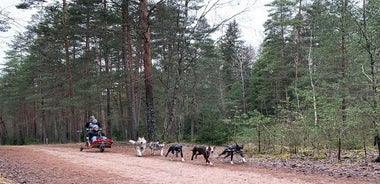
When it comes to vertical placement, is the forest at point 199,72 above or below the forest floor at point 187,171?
above

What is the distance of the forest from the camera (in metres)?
12.9

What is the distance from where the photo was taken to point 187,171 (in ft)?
32.6

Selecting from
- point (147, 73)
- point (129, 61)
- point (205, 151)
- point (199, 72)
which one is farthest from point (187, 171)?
point (199, 72)

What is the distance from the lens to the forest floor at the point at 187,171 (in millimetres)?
8539

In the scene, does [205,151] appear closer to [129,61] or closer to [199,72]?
[129,61]

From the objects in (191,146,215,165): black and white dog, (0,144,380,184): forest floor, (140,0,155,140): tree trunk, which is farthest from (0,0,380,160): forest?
(191,146,215,165): black and white dog

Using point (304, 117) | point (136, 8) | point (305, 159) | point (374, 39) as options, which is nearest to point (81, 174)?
point (305, 159)

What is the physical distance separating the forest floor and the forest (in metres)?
1.76

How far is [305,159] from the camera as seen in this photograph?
12.6m

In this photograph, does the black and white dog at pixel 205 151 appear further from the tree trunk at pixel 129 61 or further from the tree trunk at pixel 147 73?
the tree trunk at pixel 129 61

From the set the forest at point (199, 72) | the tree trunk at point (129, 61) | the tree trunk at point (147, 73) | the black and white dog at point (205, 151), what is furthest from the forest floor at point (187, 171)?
the tree trunk at point (129, 61)

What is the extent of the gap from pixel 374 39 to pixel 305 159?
14.6 feet

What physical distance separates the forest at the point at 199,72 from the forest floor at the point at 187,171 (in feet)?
5.78

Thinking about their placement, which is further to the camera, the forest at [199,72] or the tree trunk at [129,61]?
the tree trunk at [129,61]
